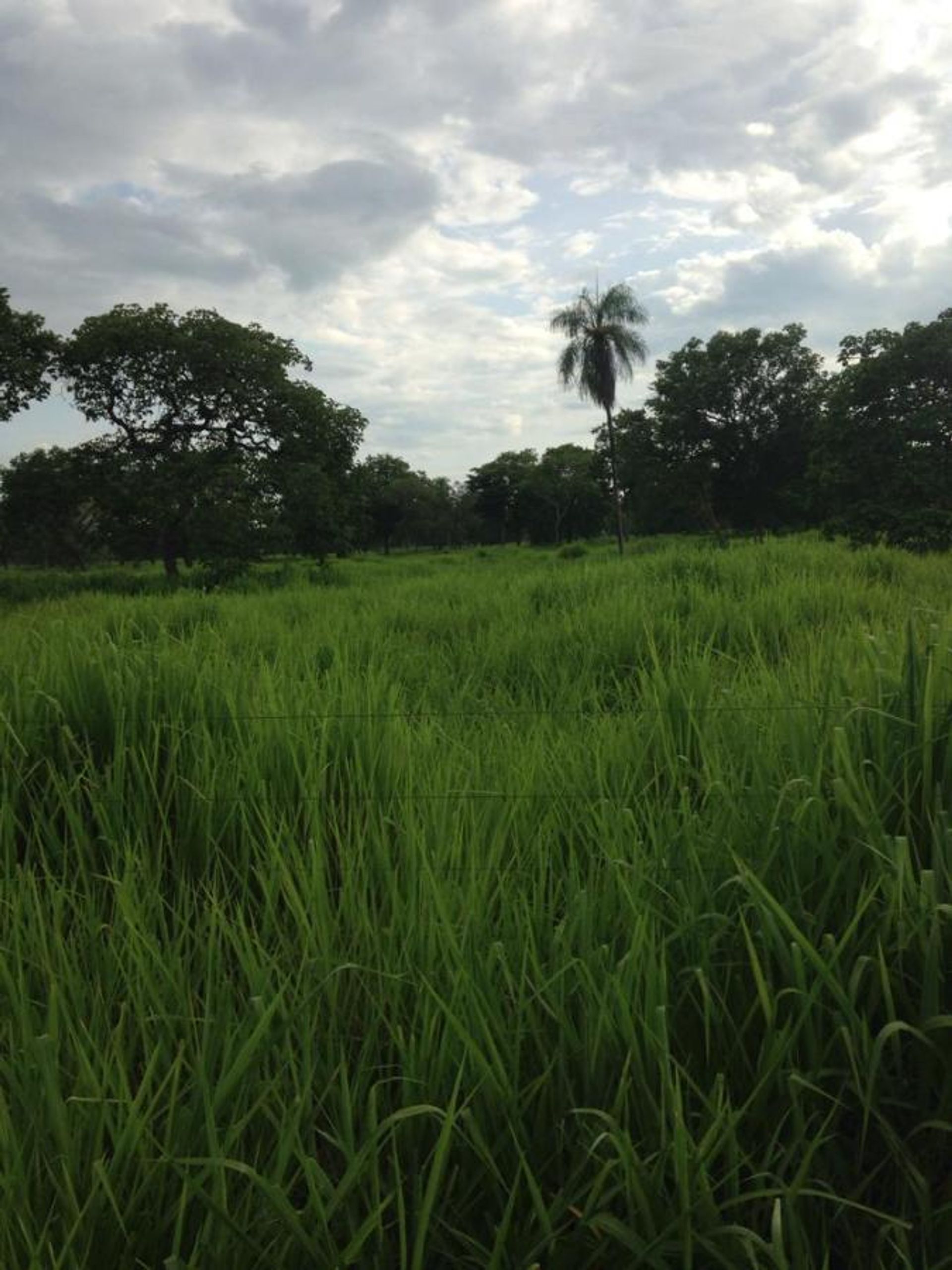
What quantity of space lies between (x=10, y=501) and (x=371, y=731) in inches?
849

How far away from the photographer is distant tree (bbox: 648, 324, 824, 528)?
1390 inches

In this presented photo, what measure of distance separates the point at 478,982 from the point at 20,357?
18.9m

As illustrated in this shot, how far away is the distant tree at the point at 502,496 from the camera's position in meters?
69.8

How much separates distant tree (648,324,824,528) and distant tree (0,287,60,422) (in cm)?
2709

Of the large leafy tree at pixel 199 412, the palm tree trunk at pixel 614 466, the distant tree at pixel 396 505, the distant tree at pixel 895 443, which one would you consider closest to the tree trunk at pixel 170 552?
the large leafy tree at pixel 199 412

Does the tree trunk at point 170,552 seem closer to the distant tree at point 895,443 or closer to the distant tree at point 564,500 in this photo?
the distant tree at point 895,443

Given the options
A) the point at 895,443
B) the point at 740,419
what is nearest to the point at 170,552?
the point at 895,443

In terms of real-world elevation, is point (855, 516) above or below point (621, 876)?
above

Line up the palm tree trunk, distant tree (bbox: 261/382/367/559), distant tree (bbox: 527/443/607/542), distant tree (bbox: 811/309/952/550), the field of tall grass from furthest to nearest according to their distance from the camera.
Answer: distant tree (bbox: 527/443/607/542), the palm tree trunk, distant tree (bbox: 261/382/367/559), distant tree (bbox: 811/309/952/550), the field of tall grass

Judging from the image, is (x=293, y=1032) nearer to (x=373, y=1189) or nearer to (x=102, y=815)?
(x=373, y=1189)

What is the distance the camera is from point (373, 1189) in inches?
34.4

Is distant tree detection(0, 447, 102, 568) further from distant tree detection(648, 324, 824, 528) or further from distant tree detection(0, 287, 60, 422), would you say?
distant tree detection(648, 324, 824, 528)

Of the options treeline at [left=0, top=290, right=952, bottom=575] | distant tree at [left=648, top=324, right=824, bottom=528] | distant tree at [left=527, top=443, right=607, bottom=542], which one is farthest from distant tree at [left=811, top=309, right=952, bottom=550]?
distant tree at [left=527, top=443, right=607, bottom=542]

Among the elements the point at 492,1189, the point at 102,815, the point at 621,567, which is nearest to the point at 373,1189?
the point at 492,1189
